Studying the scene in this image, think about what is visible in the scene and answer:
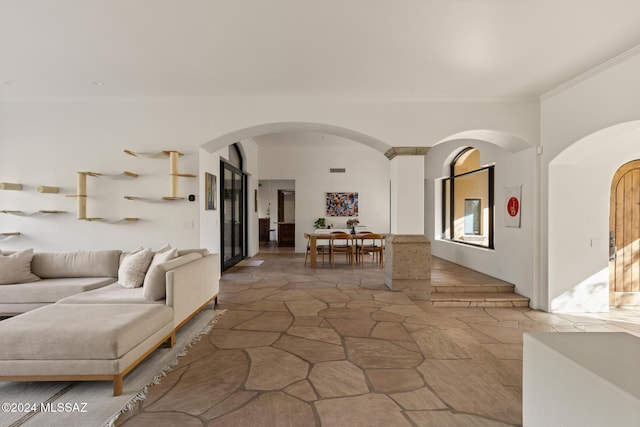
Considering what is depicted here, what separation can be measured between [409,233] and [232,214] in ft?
13.5

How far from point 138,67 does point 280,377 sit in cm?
380

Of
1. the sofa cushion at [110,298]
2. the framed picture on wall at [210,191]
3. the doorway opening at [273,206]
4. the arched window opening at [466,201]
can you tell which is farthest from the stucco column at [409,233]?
the doorway opening at [273,206]

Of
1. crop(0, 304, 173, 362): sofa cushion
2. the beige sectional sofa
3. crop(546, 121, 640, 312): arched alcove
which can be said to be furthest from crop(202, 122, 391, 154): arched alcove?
crop(0, 304, 173, 362): sofa cushion

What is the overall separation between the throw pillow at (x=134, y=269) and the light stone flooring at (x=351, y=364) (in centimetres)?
103

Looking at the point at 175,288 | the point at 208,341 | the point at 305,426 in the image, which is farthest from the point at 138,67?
the point at 305,426

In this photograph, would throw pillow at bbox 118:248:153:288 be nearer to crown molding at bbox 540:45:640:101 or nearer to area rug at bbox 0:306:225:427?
area rug at bbox 0:306:225:427

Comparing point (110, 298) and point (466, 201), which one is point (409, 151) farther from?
point (110, 298)

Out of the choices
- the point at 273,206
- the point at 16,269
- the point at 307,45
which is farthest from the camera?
the point at 273,206

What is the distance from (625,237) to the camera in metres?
4.89

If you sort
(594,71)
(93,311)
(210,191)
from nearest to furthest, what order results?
(93,311)
(594,71)
(210,191)

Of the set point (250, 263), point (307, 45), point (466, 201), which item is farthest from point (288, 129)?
point (466, 201)

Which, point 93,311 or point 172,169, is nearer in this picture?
point 93,311

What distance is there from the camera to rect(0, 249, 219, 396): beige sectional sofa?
2189 millimetres

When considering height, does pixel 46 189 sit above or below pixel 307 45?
below
